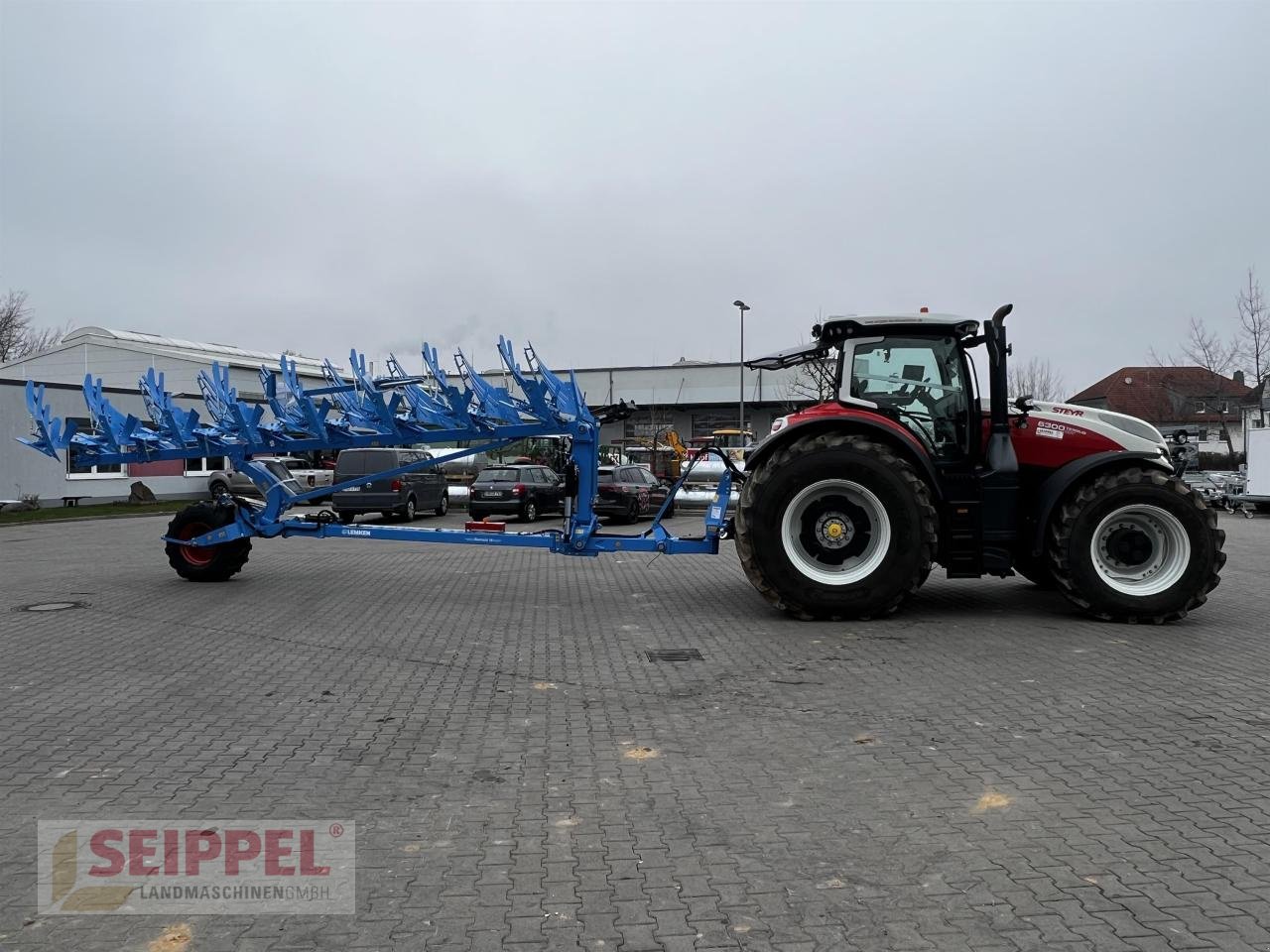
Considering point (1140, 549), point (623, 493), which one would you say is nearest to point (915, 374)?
point (1140, 549)

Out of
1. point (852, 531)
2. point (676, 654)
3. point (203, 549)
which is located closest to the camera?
point (676, 654)

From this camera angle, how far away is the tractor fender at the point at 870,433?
9227 millimetres

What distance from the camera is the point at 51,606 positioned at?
10.6 m

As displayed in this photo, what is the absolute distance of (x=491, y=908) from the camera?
3631 mm

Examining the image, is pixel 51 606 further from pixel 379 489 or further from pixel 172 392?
pixel 172 392

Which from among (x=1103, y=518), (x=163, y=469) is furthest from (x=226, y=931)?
(x=163, y=469)

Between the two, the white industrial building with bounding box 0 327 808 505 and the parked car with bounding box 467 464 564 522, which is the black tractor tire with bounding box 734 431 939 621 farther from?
the parked car with bounding box 467 464 564 522

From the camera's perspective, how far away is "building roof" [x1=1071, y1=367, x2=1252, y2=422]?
48069 mm

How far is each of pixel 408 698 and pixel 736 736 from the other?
2.45 m

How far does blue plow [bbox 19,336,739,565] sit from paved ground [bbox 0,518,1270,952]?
4.15 feet

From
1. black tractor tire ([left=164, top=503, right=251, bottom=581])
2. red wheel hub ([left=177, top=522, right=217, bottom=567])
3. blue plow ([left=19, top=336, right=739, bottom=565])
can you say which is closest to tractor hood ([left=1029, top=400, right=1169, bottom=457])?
blue plow ([left=19, top=336, right=739, bottom=565])

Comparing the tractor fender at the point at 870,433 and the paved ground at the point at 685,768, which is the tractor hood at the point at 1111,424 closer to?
the tractor fender at the point at 870,433

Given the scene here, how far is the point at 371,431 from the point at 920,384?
662 centimetres

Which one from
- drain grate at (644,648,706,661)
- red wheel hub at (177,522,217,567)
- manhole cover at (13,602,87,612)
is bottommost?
manhole cover at (13,602,87,612)
